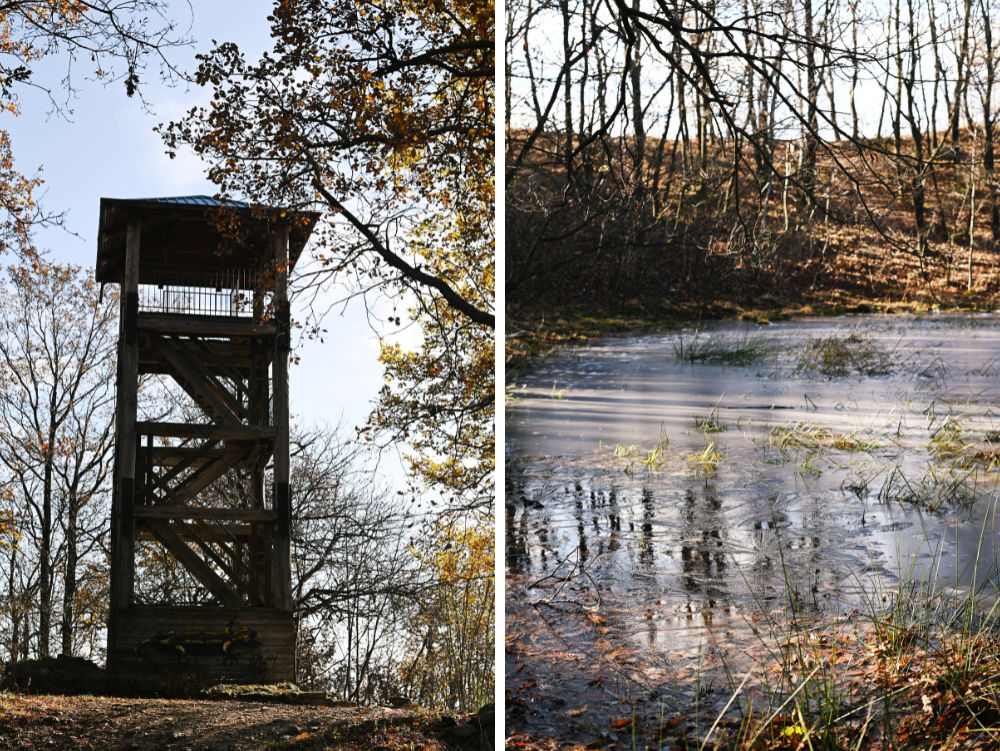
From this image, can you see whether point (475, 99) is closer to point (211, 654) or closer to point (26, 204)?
point (26, 204)

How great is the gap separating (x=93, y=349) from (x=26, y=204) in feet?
3.81

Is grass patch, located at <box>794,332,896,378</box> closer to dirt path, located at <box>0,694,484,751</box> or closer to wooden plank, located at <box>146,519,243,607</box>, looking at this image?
dirt path, located at <box>0,694,484,751</box>

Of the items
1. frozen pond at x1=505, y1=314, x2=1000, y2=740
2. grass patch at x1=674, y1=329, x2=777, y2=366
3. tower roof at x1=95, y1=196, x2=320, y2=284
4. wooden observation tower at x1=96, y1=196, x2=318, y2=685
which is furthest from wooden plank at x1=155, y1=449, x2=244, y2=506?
grass patch at x1=674, y1=329, x2=777, y2=366

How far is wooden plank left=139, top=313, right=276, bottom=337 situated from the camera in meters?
3.79

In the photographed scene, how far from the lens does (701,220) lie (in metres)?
2.41

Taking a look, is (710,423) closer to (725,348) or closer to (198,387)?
(725,348)

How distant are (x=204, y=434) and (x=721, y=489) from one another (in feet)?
10.5

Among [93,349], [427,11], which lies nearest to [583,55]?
[427,11]

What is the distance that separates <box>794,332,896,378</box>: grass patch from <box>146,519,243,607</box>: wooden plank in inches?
117

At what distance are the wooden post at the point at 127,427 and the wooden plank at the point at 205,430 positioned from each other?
11 cm

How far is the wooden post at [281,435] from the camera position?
3.38 metres

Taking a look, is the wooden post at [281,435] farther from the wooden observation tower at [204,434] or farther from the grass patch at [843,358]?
the grass patch at [843,358]

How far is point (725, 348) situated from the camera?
2.43 m

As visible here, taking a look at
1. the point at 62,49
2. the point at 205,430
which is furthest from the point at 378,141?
the point at 205,430
